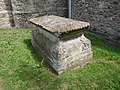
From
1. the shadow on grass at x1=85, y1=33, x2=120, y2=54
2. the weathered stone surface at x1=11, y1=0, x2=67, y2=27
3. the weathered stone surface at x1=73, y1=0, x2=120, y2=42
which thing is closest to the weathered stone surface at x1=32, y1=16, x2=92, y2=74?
the shadow on grass at x1=85, y1=33, x2=120, y2=54

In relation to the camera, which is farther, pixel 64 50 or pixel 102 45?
pixel 102 45

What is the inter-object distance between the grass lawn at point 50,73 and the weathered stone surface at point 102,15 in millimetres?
1034

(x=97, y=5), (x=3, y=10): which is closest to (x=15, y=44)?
(x=3, y=10)

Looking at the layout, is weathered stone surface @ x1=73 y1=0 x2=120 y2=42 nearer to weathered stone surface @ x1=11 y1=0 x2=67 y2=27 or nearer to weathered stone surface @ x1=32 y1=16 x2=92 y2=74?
weathered stone surface @ x1=11 y1=0 x2=67 y2=27

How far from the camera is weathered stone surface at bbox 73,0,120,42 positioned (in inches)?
227

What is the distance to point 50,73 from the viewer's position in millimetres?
3865

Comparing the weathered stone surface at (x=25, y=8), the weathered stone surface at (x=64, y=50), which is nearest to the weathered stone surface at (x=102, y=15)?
the weathered stone surface at (x=25, y=8)

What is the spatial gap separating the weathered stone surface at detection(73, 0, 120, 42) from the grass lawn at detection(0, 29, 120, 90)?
103 cm

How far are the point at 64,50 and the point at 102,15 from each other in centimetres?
328

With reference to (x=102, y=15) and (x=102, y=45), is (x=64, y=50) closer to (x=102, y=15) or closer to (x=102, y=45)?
(x=102, y=45)

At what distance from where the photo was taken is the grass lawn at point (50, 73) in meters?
3.49

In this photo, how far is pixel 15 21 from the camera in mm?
7629

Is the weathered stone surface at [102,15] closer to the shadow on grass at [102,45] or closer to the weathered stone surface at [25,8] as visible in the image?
the shadow on grass at [102,45]

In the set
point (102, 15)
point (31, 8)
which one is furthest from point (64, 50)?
point (31, 8)
